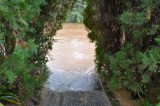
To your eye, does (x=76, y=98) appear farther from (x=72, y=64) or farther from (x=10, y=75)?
(x=72, y=64)

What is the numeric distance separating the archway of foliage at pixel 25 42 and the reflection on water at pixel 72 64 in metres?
0.85

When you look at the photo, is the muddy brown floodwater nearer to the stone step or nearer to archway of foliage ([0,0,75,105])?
the stone step

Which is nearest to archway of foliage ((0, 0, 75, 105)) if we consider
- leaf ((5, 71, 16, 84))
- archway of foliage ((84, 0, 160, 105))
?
leaf ((5, 71, 16, 84))

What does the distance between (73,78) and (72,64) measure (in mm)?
1555

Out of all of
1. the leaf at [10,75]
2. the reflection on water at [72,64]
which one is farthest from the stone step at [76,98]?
the leaf at [10,75]

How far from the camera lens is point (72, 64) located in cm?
990

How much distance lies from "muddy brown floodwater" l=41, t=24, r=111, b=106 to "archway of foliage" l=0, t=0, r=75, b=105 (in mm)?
653

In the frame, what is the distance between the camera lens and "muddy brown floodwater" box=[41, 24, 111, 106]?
6615 mm

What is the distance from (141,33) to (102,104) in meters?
1.86

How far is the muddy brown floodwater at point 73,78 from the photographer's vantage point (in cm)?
661

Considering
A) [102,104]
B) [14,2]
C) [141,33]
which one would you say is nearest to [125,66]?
[141,33]

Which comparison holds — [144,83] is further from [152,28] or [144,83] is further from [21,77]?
[21,77]

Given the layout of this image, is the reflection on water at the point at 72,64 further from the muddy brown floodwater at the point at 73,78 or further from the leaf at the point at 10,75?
the leaf at the point at 10,75

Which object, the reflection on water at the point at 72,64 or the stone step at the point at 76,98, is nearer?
the stone step at the point at 76,98
